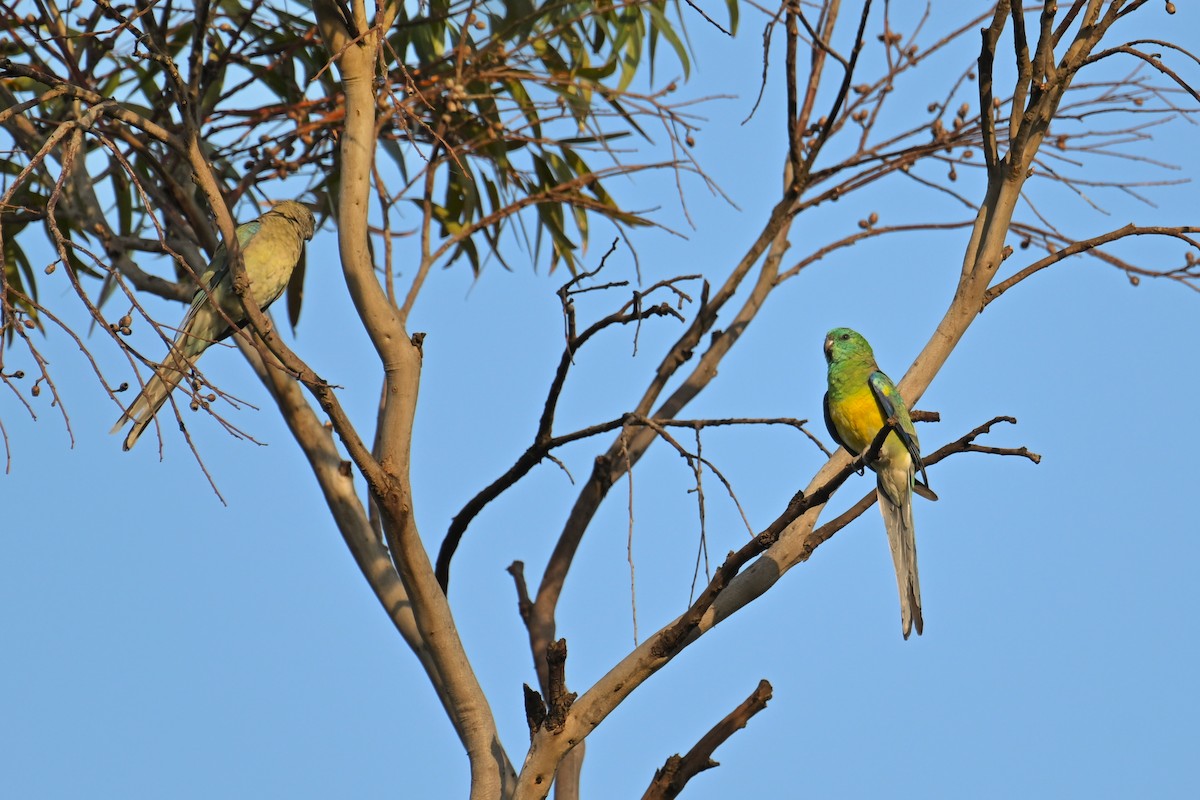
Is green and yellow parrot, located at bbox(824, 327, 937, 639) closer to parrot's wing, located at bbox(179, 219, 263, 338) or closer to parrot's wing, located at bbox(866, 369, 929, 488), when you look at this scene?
parrot's wing, located at bbox(866, 369, 929, 488)

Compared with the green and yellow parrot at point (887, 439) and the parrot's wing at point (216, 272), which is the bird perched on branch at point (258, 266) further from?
the green and yellow parrot at point (887, 439)

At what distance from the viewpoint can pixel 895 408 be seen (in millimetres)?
3299

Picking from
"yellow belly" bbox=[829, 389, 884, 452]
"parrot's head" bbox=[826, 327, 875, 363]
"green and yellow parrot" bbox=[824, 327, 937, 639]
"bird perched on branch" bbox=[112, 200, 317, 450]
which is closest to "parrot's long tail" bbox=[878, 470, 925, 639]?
"green and yellow parrot" bbox=[824, 327, 937, 639]

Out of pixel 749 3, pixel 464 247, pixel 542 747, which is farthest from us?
pixel 464 247

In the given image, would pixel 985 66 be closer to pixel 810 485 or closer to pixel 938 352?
pixel 938 352

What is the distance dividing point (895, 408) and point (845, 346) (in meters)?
0.54

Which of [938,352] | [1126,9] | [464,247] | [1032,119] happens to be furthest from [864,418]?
[464,247]

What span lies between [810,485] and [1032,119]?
1.09m

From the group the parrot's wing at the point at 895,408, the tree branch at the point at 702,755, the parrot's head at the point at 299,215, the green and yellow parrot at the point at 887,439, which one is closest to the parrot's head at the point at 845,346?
the green and yellow parrot at the point at 887,439

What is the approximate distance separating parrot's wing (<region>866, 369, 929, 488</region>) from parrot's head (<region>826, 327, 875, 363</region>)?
198 mm

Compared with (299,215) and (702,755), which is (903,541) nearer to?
(702,755)

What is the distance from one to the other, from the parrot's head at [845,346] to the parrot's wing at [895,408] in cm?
20

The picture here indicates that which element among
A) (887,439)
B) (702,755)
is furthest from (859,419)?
(702,755)

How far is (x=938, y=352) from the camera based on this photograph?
3.20 m
